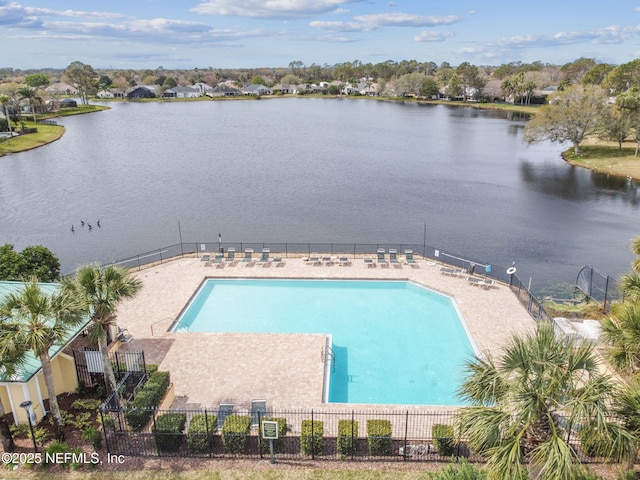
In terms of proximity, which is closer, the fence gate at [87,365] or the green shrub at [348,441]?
the green shrub at [348,441]

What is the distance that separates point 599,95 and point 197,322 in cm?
6339

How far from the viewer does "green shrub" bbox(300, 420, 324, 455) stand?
45.0 feet

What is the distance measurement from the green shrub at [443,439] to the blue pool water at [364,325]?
401cm

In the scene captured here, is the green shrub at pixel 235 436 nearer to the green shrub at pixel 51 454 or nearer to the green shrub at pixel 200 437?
the green shrub at pixel 200 437

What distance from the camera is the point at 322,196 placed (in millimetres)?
47750

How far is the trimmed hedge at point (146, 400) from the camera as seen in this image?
14438mm

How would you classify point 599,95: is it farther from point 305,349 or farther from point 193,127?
point 193,127

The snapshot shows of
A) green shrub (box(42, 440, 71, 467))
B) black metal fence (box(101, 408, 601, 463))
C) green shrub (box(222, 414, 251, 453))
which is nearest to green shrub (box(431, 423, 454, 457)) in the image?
black metal fence (box(101, 408, 601, 463))

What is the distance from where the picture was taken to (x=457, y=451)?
1365cm

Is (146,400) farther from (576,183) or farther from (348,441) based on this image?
(576,183)

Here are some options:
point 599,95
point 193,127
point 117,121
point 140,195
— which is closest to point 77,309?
point 140,195

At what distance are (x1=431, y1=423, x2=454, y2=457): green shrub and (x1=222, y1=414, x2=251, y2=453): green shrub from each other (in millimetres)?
5422

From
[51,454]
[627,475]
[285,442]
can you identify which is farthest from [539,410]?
[51,454]

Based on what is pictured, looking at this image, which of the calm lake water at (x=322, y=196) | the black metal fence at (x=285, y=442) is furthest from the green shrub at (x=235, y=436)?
the calm lake water at (x=322, y=196)
